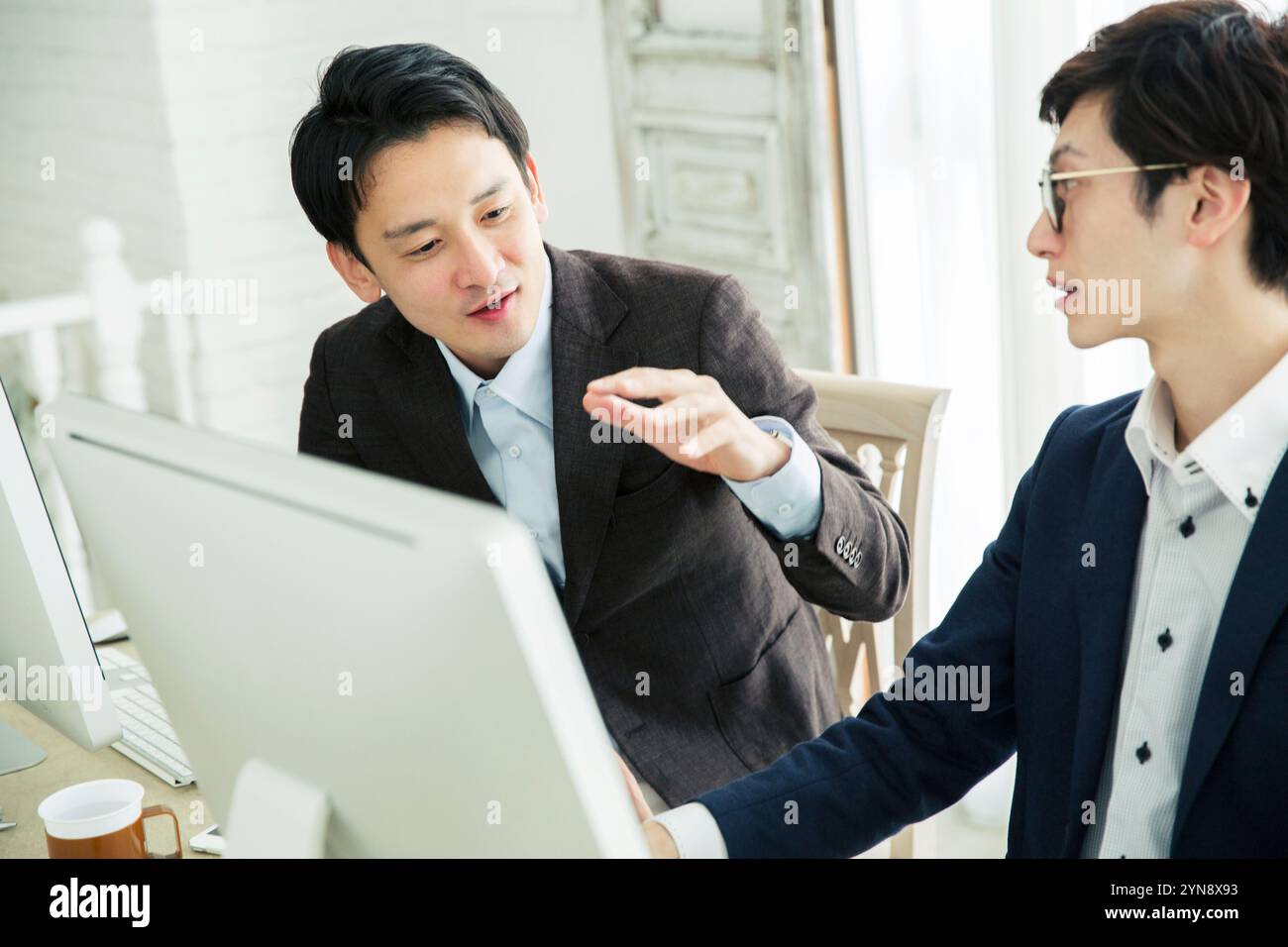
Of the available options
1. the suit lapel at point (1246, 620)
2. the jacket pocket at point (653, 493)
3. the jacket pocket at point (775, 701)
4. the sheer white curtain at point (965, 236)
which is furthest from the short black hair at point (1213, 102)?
the sheer white curtain at point (965, 236)

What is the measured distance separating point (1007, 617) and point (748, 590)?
0.40 metres

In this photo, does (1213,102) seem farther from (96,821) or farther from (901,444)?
(96,821)

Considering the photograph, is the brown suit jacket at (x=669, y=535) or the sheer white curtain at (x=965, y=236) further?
the sheer white curtain at (x=965, y=236)

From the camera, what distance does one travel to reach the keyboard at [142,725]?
1.41m

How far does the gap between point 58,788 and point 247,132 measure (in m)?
2.29

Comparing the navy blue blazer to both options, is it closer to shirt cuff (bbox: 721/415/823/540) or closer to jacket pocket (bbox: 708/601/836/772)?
shirt cuff (bbox: 721/415/823/540)

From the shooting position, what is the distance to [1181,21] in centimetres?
108

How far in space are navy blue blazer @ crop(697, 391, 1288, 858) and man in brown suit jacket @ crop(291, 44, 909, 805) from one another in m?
0.20

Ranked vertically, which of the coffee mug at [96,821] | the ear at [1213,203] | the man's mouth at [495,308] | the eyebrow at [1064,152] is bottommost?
the coffee mug at [96,821]

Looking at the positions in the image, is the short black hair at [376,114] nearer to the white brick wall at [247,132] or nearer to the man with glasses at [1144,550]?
the man with glasses at [1144,550]

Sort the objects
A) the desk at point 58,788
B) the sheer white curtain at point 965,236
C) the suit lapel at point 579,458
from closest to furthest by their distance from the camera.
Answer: the desk at point 58,788 → the suit lapel at point 579,458 → the sheer white curtain at point 965,236

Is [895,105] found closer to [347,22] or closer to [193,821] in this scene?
[347,22]

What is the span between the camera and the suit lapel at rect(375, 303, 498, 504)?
1610mm

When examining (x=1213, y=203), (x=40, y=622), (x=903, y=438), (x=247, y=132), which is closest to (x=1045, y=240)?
(x=1213, y=203)
